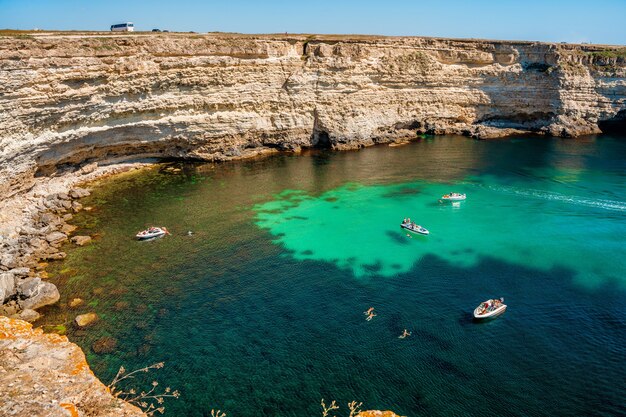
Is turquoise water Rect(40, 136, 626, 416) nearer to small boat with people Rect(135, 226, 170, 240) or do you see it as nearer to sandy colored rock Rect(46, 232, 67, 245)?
small boat with people Rect(135, 226, 170, 240)

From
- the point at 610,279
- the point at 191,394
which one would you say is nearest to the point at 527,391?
the point at 610,279

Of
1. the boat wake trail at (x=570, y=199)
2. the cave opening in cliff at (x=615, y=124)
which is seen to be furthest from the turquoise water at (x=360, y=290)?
the cave opening in cliff at (x=615, y=124)

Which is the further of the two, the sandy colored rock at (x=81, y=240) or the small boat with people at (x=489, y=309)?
the sandy colored rock at (x=81, y=240)

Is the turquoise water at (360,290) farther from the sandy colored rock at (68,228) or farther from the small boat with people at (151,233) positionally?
the sandy colored rock at (68,228)

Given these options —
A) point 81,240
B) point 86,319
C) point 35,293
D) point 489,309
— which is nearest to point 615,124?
point 489,309

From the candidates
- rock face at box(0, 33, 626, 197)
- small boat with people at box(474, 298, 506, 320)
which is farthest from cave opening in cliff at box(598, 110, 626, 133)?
small boat with people at box(474, 298, 506, 320)

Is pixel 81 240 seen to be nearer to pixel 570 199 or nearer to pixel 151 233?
pixel 151 233

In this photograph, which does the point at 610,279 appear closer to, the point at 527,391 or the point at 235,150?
the point at 527,391
